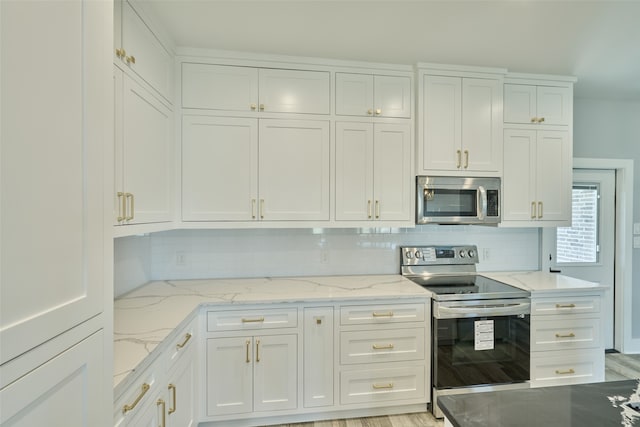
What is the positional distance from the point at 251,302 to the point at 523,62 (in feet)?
8.84

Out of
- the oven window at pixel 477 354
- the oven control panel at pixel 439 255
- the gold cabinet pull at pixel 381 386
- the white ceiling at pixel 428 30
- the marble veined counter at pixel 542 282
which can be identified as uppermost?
the white ceiling at pixel 428 30

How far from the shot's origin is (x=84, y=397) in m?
0.76

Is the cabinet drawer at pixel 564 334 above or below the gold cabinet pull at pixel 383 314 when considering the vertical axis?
below

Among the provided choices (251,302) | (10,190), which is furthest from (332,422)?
(10,190)

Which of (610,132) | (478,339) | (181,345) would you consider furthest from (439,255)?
(610,132)

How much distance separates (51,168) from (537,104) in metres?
3.25

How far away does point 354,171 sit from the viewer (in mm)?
2494

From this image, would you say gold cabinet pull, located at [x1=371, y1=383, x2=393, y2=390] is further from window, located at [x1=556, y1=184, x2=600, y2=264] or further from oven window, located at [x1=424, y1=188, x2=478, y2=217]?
window, located at [x1=556, y1=184, x2=600, y2=264]

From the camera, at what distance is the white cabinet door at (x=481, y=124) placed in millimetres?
2572

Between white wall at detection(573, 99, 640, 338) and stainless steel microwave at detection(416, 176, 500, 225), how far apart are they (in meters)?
1.37

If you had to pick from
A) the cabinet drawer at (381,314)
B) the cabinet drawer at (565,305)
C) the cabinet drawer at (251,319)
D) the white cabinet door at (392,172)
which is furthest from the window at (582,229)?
the cabinet drawer at (251,319)

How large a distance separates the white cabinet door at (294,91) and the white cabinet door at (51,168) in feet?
5.14

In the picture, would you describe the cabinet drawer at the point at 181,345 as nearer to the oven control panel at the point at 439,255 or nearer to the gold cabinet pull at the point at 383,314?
the gold cabinet pull at the point at 383,314

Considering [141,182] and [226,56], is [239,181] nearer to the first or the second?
[141,182]
